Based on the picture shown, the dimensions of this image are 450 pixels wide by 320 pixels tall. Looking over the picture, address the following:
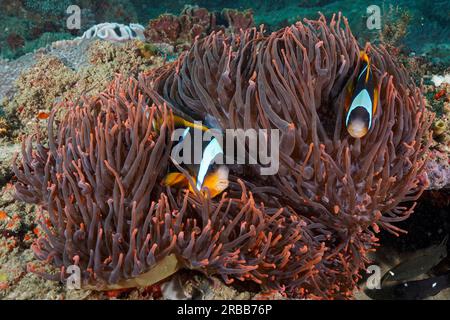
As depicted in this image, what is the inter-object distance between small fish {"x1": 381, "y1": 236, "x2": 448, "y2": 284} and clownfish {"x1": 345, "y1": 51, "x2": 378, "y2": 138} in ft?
5.85

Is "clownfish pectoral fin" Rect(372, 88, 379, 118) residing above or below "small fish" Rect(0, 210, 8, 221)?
above

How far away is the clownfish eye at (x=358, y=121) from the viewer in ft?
8.30

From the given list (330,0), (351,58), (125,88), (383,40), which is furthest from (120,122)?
(330,0)

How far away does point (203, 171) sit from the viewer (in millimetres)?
2416

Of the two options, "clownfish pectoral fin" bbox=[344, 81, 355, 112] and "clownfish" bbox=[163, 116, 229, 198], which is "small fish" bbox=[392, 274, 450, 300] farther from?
"clownfish" bbox=[163, 116, 229, 198]

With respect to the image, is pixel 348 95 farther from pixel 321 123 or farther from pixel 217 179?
pixel 217 179

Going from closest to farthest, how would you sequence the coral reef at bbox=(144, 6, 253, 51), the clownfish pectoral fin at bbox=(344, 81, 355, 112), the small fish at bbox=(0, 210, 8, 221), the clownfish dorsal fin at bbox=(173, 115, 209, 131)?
the clownfish dorsal fin at bbox=(173, 115, 209, 131), the clownfish pectoral fin at bbox=(344, 81, 355, 112), the small fish at bbox=(0, 210, 8, 221), the coral reef at bbox=(144, 6, 253, 51)

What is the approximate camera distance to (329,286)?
2.97m

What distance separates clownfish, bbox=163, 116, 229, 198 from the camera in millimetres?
2406

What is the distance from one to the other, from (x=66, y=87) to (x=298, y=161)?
11.6ft

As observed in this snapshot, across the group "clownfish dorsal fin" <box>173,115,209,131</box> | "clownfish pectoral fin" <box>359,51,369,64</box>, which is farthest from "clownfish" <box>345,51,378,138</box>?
"clownfish dorsal fin" <box>173,115,209,131</box>

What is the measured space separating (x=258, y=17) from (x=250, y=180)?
18900 mm

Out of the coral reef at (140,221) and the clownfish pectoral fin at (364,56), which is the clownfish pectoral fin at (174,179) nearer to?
the coral reef at (140,221)

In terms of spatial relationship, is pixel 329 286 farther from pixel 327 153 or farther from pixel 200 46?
pixel 200 46
